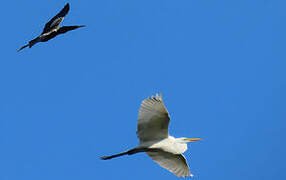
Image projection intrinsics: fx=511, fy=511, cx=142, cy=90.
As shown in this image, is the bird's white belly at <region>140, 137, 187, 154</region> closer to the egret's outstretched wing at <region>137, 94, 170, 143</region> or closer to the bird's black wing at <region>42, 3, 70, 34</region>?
the egret's outstretched wing at <region>137, 94, 170, 143</region>

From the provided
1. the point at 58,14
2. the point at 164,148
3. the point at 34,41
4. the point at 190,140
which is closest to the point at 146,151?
the point at 164,148

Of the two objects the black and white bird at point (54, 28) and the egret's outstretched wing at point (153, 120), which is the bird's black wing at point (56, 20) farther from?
the egret's outstretched wing at point (153, 120)

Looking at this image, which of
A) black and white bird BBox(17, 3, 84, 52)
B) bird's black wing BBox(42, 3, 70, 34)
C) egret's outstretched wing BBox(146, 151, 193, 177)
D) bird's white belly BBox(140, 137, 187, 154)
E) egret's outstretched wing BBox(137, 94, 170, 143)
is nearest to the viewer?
egret's outstretched wing BBox(137, 94, 170, 143)

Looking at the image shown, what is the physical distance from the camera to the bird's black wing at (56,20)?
38.8ft

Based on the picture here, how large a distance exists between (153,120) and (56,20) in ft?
14.1

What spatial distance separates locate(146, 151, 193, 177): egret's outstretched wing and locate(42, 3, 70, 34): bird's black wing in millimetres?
4161

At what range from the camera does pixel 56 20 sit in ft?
39.2

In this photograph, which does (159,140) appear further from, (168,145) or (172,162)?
(172,162)

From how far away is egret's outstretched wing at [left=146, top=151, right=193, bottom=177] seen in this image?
9.50 metres

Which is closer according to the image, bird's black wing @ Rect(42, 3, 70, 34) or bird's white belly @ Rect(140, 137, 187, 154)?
bird's white belly @ Rect(140, 137, 187, 154)

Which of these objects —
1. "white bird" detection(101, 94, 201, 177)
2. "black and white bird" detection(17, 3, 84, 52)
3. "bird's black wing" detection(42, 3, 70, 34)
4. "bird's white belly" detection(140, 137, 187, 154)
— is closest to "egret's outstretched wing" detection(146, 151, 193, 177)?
"white bird" detection(101, 94, 201, 177)

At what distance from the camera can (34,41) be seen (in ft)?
36.7

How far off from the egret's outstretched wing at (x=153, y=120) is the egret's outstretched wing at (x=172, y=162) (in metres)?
0.44

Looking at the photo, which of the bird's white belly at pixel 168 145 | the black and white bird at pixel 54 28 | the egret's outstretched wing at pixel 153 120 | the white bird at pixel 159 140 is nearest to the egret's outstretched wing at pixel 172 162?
the white bird at pixel 159 140
